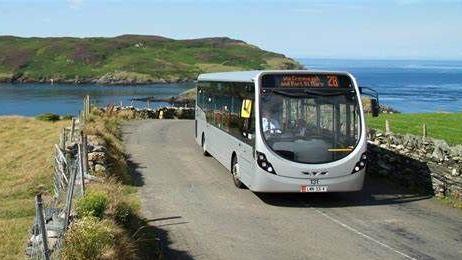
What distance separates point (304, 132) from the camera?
15.0m

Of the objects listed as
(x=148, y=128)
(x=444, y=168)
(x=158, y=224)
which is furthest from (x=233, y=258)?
(x=148, y=128)

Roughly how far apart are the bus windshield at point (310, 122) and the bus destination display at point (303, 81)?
0.07 meters

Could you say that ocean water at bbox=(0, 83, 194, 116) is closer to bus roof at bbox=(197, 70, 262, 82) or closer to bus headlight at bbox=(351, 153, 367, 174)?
bus roof at bbox=(197, 70, 262, 82)

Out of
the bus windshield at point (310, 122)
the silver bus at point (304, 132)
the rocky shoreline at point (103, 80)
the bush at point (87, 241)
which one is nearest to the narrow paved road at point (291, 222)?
the silver bus at point (304, 132)

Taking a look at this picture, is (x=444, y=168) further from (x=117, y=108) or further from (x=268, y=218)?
(x=117, y=108)

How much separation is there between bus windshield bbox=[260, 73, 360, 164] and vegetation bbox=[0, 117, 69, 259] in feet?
19.2

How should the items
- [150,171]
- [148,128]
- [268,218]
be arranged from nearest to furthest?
[268,218] → [150,171] → [148,128]

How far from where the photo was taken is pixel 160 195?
16.4 metres

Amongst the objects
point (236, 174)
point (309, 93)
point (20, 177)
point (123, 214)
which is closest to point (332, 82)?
point (309, 93)

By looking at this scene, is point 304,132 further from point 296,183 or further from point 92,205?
point 92,205

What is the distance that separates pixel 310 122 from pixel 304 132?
28 cm

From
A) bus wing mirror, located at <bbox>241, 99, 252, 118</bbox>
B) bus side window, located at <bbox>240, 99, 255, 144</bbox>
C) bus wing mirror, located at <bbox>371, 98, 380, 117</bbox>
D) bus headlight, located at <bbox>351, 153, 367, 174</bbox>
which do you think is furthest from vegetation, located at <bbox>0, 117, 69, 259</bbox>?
bus wing mirror, located at <bbox>371, 98, 380, 117</bbox>

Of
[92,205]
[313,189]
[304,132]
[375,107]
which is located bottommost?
[313,189]

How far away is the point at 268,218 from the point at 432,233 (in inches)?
134
